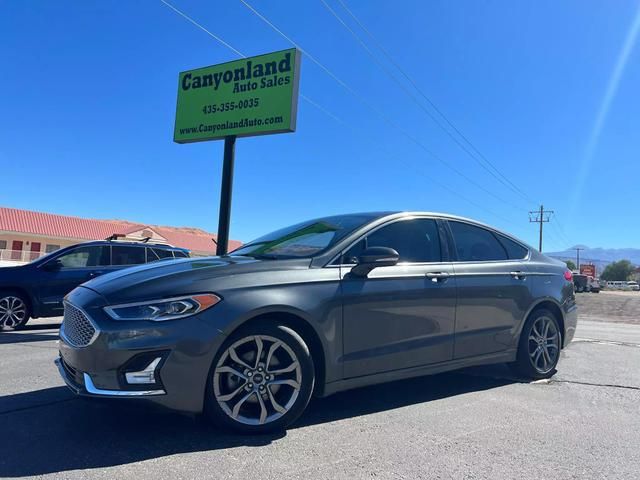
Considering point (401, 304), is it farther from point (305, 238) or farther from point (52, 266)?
point (52, 266)

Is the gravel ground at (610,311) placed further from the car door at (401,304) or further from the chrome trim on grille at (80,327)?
the chrome trim on grille at (80,327)

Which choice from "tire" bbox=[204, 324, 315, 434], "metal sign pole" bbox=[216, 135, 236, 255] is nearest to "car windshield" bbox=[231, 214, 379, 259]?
"tire" bbox=[204, 324, 315, 434]

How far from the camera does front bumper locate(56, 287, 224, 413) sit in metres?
3.02

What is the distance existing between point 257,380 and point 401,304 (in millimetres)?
1331

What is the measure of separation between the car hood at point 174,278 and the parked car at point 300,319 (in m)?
0.01

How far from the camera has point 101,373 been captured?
3.05 m

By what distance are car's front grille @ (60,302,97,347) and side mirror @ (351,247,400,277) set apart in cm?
185

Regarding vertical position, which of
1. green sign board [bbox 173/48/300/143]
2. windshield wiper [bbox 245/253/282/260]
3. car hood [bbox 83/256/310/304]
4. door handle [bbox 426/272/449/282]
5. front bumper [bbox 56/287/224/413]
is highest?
green sign board [bbox 173/48/300/143]

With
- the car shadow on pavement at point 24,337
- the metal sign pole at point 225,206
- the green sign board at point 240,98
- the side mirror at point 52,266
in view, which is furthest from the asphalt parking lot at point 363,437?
the green sign board at point 240,98

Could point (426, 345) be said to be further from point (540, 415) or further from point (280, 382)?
point (280, 382)

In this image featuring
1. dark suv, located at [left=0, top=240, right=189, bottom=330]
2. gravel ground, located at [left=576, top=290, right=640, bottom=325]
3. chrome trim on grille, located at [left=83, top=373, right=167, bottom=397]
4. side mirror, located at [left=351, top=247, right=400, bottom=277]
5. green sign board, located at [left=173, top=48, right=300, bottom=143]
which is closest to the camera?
chrome trim on grille, located at [left=83, top=373, right=167, bottom=397]

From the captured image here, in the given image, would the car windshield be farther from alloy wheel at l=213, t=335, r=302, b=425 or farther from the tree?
the tree

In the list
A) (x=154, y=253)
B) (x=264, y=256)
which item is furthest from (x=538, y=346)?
(x=154, y=253)

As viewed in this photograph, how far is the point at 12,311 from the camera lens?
8.61 m
